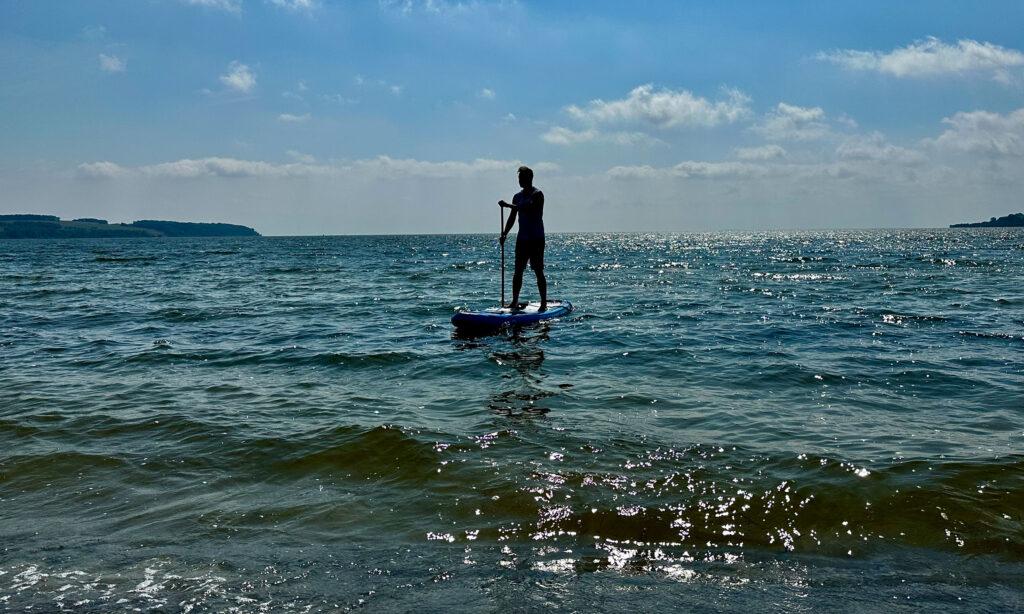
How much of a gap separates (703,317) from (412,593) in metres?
12.2

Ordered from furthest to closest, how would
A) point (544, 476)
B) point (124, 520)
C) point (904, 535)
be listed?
1. point (544, 476)
2. point (124, 520)
3. point (904, 535)

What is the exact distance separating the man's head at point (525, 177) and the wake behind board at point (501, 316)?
8.60 feet

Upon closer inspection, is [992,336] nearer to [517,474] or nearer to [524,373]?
[524,373]

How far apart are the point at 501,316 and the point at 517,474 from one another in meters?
7.95

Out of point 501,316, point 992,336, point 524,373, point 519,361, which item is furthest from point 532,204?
point 992,336

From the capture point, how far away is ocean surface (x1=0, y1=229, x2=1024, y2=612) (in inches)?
136

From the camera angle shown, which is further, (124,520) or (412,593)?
(124,520)

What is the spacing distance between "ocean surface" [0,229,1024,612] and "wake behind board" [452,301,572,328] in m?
1.22

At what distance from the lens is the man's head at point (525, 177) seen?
1259cm

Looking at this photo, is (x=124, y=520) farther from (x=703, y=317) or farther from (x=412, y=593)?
(x=703, y=317)

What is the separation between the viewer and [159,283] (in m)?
26.5

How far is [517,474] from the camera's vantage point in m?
5.01

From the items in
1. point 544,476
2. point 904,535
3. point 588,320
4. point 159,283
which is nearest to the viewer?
point 904,535

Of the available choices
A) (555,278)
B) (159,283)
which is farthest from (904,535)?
(159,283)
